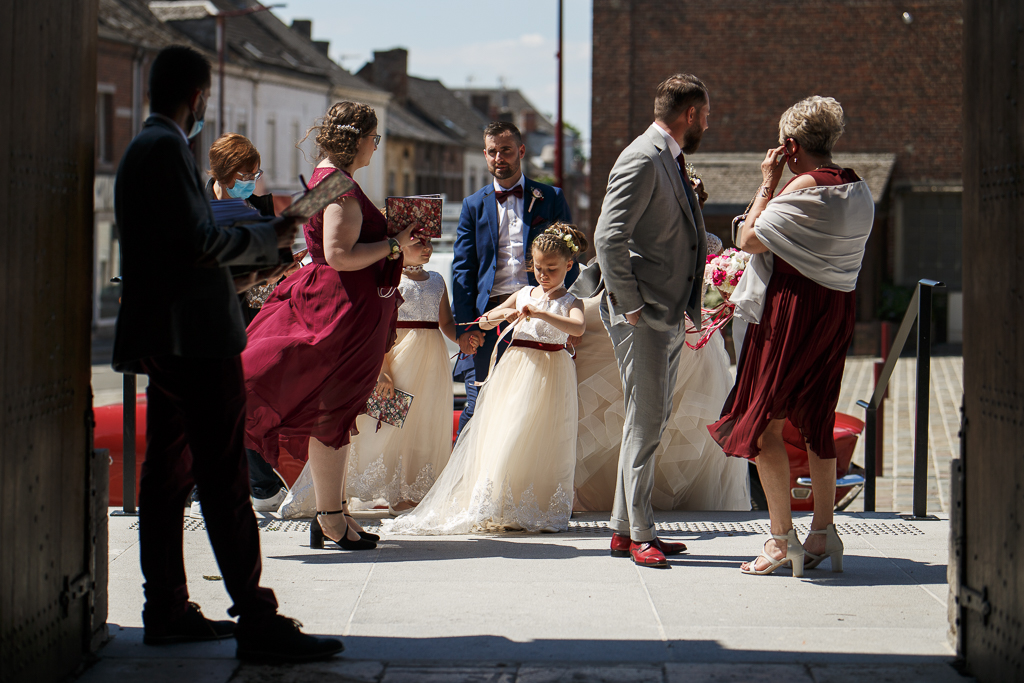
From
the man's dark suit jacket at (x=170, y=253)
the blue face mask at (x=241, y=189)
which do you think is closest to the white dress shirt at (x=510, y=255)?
Result: the blue face mask at (x=241, y=189)

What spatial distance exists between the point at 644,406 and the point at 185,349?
2.15 meters

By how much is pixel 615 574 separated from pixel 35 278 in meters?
2.58

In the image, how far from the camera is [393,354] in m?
6.09

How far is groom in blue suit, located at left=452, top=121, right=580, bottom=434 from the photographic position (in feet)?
20.7

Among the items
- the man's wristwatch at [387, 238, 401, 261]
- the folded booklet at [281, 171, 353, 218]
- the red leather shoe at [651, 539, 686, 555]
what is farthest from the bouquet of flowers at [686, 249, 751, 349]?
the folded booklet at [281, 171, 353, 218]

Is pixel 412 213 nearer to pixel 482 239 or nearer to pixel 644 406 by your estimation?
pixel 482 239

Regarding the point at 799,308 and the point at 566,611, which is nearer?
the point at 566,611

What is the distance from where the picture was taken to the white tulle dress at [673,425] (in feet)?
20.8

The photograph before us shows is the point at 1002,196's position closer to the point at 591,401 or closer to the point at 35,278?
the point at 35,278

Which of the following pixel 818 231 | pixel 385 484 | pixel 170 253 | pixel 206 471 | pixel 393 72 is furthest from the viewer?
pixel 393 72

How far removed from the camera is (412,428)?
6.21 metres

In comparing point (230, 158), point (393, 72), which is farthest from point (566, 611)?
point (393, 72)

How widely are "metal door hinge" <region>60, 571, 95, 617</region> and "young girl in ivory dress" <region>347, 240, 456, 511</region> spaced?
8.37 ft

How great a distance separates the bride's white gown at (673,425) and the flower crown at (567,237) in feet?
2.61
